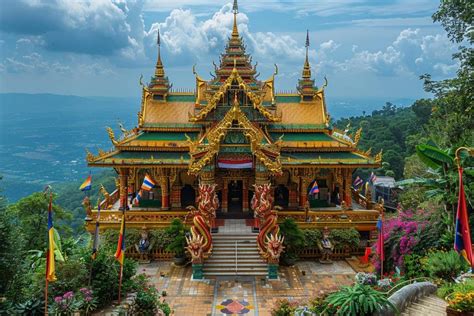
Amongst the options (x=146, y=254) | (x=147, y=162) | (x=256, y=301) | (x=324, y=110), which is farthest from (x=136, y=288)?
(x=324, y=110)

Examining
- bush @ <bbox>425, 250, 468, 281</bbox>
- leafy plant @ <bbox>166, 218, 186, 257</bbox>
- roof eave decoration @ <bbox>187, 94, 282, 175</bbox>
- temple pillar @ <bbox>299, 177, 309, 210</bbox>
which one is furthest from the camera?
temple pillar @ <bbox>299, 177, 309, 210</bbox>

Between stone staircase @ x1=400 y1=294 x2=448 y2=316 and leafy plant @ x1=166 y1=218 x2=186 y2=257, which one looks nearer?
stone staircase @ x1=400 y1=294 x2=448 y2=316

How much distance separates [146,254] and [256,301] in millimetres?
6446

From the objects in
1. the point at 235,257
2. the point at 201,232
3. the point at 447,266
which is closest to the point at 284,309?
the point at 447,266

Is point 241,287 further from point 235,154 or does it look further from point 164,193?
point 164,193

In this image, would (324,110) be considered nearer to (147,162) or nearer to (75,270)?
(147,162)

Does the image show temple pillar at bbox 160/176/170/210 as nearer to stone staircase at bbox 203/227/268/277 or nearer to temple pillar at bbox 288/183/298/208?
stone staircase at bbox 203/227/268/277

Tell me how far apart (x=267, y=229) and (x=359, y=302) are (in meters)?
8.00

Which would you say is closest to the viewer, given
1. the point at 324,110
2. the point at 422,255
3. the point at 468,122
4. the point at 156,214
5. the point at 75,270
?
the point at 75,270

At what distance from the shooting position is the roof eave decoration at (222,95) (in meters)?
→ 22.2

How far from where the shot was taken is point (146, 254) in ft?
65.9

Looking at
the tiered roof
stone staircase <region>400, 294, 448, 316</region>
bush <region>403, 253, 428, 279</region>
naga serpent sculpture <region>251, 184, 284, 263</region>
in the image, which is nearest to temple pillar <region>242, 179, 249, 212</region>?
the tiered roof

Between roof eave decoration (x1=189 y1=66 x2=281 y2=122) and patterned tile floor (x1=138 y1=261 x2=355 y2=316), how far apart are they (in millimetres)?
7535

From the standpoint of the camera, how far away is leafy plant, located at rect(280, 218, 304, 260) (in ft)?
63.6
